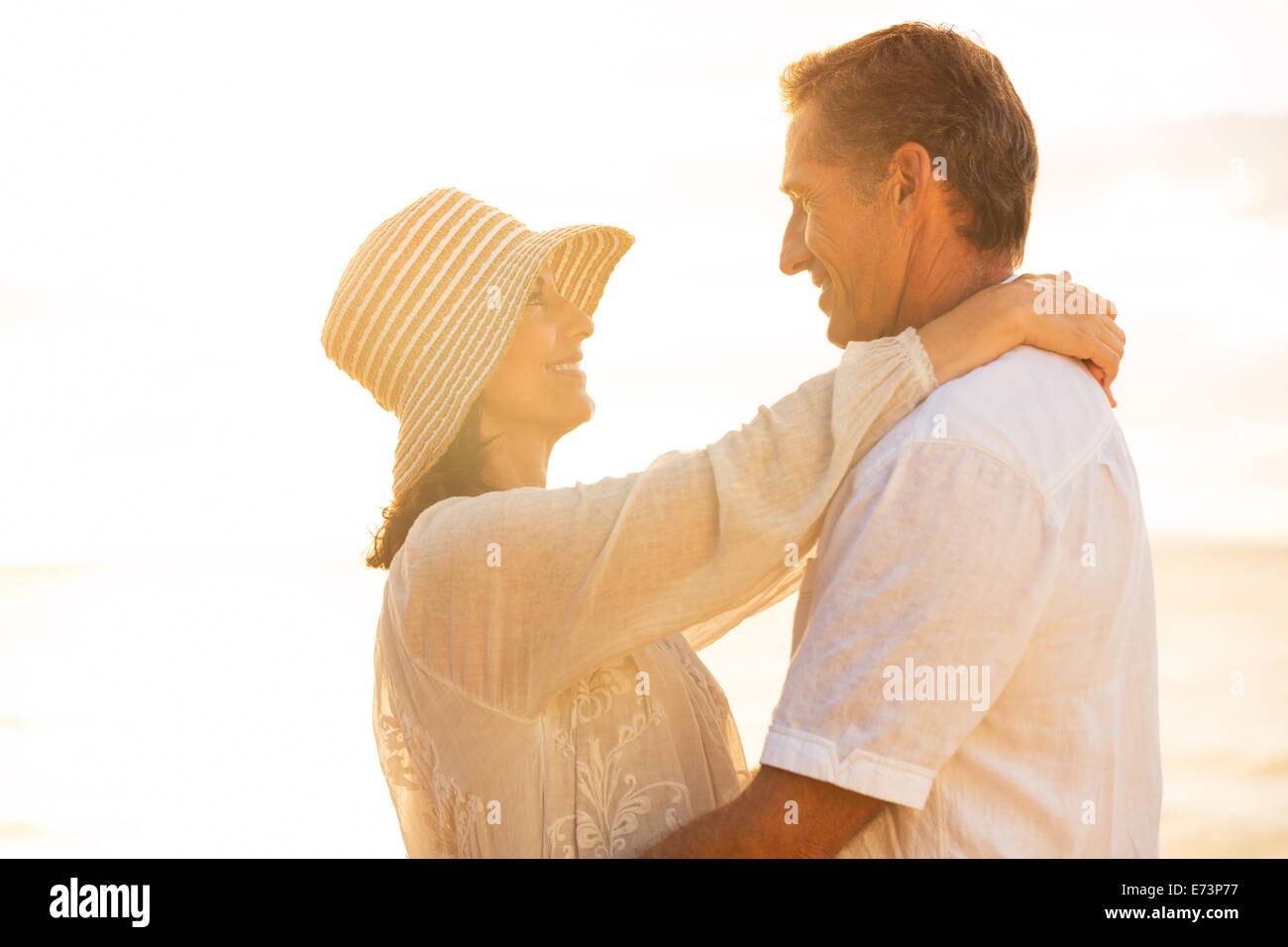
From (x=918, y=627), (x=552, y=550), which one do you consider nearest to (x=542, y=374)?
(x=552, y=550)

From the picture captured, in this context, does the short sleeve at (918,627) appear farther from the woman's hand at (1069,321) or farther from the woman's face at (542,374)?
the woman's face at (542,374)

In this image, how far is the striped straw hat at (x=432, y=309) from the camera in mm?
2564

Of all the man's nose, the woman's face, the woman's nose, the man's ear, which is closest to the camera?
the man's ear

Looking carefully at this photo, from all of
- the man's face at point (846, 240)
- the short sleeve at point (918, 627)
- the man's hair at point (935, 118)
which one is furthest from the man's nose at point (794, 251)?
the short sleeve at point (918, 627)

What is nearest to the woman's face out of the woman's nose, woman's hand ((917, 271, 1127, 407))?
the woman's nose

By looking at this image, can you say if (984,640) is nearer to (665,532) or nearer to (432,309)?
(665,532)

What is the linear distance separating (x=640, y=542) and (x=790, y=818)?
0.49 m

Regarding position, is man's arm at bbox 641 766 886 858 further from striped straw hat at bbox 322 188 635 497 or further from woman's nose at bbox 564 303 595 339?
woman's nose at bbox 564 303 595 339

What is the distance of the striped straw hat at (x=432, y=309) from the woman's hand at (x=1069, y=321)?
3.57 feet

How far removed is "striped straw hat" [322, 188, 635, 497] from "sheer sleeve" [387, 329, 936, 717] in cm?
48

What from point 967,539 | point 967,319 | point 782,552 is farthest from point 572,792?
point 967,319

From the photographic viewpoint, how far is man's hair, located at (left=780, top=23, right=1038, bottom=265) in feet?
6.95

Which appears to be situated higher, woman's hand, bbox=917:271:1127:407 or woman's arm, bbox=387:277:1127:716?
woman's hand, bbox=917:271:1127:407

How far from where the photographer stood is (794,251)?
2.39 meters
